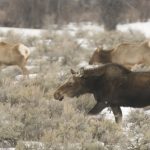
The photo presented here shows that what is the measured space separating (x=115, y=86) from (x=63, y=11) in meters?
21.6

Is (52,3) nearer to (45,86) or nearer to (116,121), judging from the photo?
(45,86)

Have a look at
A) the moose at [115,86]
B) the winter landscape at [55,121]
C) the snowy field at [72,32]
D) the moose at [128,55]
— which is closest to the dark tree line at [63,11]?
the snowy field at [72,32]

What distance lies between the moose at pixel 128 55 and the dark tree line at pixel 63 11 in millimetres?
12844

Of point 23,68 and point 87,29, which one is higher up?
point 23,68

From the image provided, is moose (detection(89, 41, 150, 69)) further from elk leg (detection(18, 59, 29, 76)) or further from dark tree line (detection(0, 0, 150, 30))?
dark tree line (detection(0, 0, 150, 30))

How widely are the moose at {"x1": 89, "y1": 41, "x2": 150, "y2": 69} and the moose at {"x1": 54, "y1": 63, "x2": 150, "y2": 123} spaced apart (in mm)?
5903

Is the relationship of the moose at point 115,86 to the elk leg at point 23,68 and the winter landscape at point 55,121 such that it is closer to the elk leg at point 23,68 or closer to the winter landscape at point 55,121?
the winter landscape at point 55,121

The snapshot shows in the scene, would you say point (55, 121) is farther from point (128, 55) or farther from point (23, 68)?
point (128, 55)

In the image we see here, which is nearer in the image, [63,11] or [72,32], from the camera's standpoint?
[72,32]

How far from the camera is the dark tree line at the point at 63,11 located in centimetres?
2855

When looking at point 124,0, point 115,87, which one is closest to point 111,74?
point 115,87

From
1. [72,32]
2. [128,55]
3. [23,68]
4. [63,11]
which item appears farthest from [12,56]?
[63,11]

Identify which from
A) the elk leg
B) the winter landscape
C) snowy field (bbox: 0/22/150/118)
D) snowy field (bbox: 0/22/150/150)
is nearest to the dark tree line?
snowy field (bbox: 0/22/150/118)

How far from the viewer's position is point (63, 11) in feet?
98.9
